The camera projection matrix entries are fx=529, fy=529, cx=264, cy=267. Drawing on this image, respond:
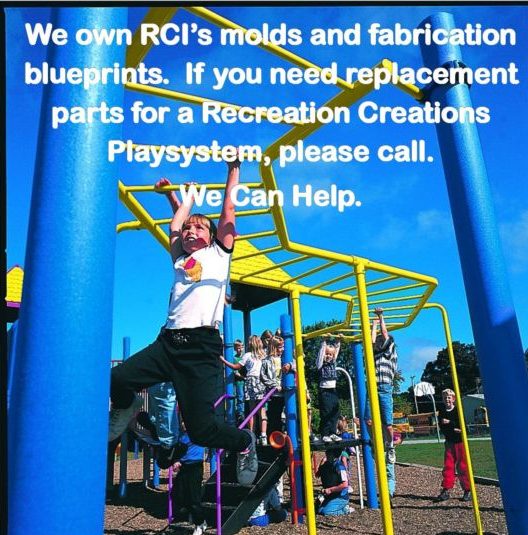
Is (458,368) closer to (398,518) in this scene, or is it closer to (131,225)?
(398,518)

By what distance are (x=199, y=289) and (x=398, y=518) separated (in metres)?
3.85

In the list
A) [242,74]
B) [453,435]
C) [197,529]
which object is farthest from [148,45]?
[453,435]

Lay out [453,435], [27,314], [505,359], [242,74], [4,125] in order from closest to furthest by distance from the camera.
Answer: [27,314], [4,125], [242,74], [505,359], [453,435]

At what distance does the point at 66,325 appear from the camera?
1009mm

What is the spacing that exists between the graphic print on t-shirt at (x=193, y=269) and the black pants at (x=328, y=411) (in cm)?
400

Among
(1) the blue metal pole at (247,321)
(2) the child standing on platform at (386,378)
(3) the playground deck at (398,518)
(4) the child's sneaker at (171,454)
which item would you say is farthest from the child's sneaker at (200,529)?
(1) the blue metal pole at (247,321)

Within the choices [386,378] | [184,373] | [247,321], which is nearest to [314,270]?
[184,373]

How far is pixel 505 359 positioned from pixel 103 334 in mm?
2275

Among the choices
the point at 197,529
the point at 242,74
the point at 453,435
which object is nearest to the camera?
the point at 242,74

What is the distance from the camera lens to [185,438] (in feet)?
17.3

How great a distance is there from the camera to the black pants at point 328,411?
615 centimetres

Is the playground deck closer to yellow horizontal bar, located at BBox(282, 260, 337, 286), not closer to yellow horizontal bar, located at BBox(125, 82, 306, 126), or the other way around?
yellow horizontal bar, located at BBox(282, 260, 337, 286)

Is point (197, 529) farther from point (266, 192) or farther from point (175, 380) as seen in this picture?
point (266, 192)

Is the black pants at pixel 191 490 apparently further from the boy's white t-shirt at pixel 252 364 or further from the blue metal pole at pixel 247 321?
the blue metal pole at pixel 247 321
